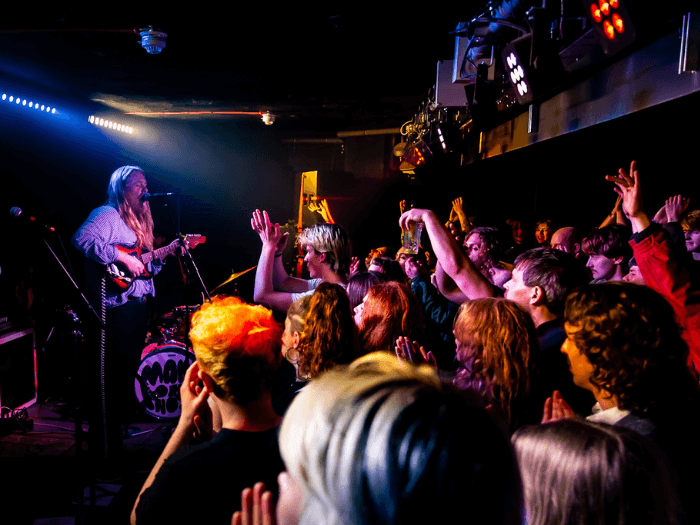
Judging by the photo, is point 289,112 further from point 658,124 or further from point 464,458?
point 464,458

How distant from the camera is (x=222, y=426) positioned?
4.46ft

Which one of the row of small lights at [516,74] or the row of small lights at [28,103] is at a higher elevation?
the row of small lights at [28,103]

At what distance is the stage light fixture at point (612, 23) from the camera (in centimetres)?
204

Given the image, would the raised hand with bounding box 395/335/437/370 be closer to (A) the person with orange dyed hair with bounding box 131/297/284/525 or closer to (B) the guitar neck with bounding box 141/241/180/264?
(A) the person with orange dyed hair with bounding box 131/297/284/525

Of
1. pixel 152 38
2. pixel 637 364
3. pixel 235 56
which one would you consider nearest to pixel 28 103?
pixel 235 56

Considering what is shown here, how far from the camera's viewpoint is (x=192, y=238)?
429cm

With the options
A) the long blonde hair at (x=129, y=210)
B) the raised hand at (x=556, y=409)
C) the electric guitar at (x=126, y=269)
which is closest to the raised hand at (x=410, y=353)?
the raised hand at (x=556, y=409)

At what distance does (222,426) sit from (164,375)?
126 inches

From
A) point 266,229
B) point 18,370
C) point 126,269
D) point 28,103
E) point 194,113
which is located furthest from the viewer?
point 194,113

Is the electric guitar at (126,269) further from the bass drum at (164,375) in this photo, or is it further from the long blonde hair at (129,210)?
the bass drum at (164,375)

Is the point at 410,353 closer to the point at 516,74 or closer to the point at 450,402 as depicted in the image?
the point at 450,402

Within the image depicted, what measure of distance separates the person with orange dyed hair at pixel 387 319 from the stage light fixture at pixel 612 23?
140 cm

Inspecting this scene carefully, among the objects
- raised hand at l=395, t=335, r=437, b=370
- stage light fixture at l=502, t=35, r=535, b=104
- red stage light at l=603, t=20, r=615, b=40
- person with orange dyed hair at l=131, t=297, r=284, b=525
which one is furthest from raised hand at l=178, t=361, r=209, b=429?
stage light fixture at l=502, t=35, r=535, b=104

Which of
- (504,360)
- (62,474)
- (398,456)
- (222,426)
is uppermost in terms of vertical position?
(398,456)
